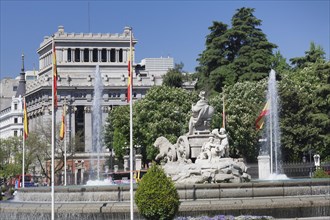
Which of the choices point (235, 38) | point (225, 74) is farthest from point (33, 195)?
point (235, 38)

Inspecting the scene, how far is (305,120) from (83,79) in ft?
252

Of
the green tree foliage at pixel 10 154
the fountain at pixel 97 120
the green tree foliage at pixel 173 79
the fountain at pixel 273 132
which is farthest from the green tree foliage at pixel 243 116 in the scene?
the green tree foliage at pixel 10 154

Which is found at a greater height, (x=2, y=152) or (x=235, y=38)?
(x=235, y=38)

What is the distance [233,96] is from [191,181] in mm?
44245

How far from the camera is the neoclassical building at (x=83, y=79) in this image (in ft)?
459

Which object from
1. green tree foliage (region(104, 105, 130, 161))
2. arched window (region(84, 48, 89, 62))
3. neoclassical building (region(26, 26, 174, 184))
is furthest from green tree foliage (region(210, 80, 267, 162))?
arched window (region(84, 48, 89, 62))

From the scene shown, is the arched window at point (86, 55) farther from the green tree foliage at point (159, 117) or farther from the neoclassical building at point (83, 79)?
the green tree foliage at point (159, 117)

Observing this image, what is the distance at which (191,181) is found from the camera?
33.9 m

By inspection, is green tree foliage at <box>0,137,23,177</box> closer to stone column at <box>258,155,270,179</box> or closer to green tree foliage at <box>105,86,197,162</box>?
green tree foliage at <box>105,86,197,162</box>

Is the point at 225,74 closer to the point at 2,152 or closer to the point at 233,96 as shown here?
the point at 233,96

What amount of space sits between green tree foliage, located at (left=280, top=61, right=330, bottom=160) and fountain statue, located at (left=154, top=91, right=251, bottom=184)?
3266cm

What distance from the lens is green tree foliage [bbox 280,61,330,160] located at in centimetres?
6988

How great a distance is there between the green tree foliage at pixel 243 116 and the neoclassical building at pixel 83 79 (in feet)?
152

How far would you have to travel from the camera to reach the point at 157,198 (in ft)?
86.9
